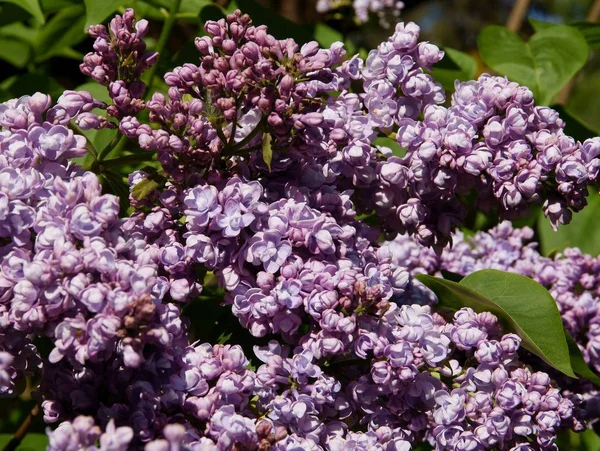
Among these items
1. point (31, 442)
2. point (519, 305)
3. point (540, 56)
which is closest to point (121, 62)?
point (519, 305)

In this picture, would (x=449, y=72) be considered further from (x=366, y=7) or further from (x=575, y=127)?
(x=366, y=7)

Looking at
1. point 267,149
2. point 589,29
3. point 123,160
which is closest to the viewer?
point 267,149

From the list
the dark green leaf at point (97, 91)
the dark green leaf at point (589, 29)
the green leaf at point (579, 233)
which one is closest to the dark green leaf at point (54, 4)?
the dark green leaf at point (97, 91)

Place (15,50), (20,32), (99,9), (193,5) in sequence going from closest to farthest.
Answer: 1. (99,9)
2. (193,5)
3. (15,50)
4. (20,32)

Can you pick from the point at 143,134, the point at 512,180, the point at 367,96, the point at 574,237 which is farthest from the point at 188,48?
the point at 574,237

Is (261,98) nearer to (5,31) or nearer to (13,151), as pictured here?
(13,151)

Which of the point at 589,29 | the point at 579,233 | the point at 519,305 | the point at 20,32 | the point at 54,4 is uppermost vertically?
the point at 589,29

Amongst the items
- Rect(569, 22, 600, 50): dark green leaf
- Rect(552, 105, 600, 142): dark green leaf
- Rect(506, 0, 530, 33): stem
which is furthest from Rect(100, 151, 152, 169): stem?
Rect(506, 0, 530, 33): stem
